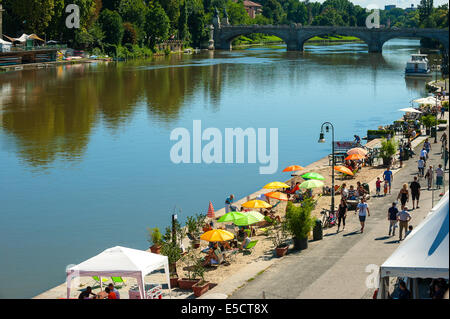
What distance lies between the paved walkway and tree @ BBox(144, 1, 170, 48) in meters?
118

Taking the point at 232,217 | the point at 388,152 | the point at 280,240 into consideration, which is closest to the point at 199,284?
the point at 280,240

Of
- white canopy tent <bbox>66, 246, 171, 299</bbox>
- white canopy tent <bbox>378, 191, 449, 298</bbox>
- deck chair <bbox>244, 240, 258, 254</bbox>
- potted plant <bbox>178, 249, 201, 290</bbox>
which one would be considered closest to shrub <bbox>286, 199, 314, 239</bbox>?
deck chair <bbox>244, 240, 258, 254</bbox>

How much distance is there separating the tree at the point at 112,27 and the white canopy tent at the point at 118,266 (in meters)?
111

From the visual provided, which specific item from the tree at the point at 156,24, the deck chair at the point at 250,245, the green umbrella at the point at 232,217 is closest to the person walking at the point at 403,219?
the deck chair at the point at 250,245

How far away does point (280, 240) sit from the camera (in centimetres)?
2431

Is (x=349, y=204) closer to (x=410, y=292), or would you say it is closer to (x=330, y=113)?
(x=410, y=292)

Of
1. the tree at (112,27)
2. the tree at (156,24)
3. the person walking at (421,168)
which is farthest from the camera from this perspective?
the tree at (156,24)

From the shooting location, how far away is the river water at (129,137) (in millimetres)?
30031

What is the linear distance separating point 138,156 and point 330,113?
25337mm

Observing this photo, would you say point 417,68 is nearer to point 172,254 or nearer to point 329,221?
point 329,221

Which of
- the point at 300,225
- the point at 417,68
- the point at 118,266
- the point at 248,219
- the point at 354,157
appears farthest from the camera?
the point at 417,68

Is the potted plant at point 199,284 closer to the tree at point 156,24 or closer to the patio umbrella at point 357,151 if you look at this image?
the patio umbrella at point 357,151

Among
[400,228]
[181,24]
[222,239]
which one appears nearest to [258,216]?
[222,239]

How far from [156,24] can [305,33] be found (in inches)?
1517
